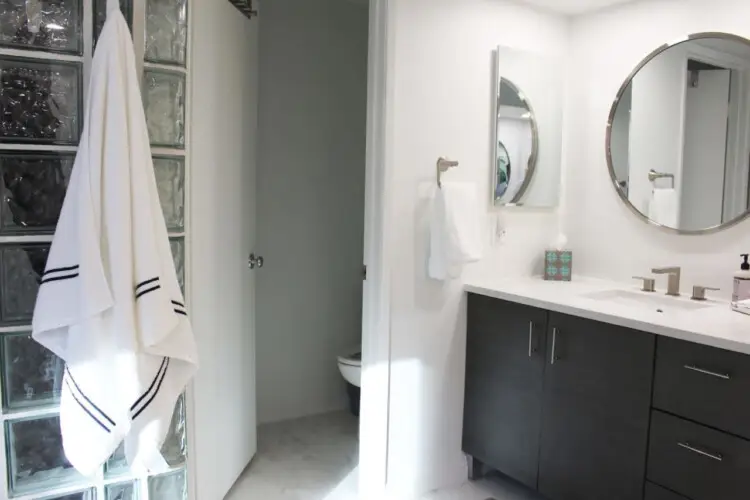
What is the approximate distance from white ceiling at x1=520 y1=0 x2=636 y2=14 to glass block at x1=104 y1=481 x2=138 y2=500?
95.1 inches

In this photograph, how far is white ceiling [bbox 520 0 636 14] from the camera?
244 centimetres

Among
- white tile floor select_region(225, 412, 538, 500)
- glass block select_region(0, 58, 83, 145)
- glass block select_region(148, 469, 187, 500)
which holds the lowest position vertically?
white tile floor select_region(225, 412, 538, 500)

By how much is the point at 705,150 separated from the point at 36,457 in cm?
255

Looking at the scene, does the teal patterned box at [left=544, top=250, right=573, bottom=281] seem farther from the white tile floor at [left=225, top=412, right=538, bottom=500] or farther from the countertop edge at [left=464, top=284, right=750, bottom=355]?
the white tile floor at [left=225, top=412, right=538, bottom=500]

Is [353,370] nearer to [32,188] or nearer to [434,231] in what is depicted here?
[434,231]

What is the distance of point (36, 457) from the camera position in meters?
1.54

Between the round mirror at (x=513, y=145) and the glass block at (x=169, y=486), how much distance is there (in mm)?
1635

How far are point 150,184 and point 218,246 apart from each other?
0.65 metres

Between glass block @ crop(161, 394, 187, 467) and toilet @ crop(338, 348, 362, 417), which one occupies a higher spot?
glass block @ crop(161, 394, 187, 467)

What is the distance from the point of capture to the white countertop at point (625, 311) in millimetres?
1603

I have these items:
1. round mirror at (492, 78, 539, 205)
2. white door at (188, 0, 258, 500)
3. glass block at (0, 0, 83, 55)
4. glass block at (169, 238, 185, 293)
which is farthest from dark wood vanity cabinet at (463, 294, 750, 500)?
glass block at (0, 0, 83, 55)

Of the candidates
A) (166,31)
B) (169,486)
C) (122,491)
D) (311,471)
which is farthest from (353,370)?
(166,31)

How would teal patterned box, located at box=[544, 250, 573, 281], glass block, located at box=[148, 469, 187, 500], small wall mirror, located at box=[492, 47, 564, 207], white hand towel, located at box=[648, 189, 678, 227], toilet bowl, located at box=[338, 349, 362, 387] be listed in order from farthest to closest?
toilet bowl, located at box=[338, 349, 362, 387]
teal patterned box, located at box=[544, 250, 573, 281]
small wall mirror, located at box=[492, 47, 564, 207]
white hand towel, located at box=[648, 189, 678, 227]
glass block, located at box=[148, 469, 187, 500]

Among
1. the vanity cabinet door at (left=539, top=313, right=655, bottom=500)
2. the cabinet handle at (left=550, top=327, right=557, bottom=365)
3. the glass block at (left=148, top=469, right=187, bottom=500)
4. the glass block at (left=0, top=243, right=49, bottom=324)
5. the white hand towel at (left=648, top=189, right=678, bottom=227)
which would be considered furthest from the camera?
the white hand towel at (left=648, top=189, right=678, bottom=227)
